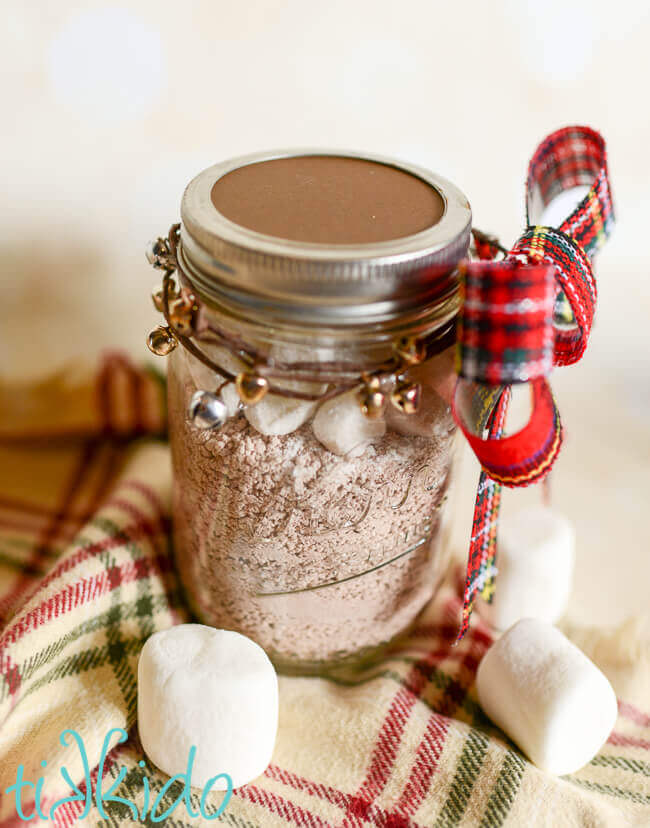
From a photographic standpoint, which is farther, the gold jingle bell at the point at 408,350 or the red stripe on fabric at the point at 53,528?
the red stripe on fabric at the point at 53,528

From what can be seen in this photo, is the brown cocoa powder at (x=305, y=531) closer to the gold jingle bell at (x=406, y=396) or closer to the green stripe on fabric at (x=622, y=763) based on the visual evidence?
the gold jingle bell at (x=406, y=396)

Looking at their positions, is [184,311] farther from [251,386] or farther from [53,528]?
[53,528]

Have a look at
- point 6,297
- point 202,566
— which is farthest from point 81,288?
point 202,566

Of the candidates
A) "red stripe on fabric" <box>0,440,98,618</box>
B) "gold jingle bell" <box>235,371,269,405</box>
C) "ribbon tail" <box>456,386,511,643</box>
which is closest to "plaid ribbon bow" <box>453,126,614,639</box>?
"ribbon tail" <box>456,386,511,643</box>

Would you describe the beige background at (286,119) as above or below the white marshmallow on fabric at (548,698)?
above

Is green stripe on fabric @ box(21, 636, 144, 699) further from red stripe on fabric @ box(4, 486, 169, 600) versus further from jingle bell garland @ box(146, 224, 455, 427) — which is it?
jingle bell garland @ box(146, 224, 455, 427)

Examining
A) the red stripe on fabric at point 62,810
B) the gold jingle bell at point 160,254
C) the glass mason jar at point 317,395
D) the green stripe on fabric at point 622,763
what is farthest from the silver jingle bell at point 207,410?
the green stripe on fabric at point 622,763
